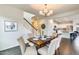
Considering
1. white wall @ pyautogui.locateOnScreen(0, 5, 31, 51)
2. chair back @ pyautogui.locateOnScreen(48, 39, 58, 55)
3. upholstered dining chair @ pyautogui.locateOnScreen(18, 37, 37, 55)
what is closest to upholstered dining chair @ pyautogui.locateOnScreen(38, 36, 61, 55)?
chair back @ pyautogui.locateOnScreen(48, 39, 58, 55)

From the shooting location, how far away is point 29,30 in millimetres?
2641

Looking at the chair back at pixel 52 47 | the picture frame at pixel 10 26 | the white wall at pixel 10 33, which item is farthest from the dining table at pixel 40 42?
the picture frame at pixel 10 26

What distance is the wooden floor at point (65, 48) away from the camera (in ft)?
8.24

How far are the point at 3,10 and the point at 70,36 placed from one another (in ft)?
4.79

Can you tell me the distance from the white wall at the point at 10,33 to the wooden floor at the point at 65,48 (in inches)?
32.5

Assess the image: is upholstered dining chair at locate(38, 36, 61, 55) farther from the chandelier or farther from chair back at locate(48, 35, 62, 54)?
the chandelier

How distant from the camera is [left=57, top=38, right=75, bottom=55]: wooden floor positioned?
251cm

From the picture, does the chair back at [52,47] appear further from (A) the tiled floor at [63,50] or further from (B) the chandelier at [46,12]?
(B) the chandelier at [46,12]

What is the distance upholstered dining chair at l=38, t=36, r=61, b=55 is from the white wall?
1.77ft

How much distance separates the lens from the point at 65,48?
Answer: 2541 mm

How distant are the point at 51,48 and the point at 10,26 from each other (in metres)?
0.99

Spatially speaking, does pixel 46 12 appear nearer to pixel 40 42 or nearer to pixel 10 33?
pixel 40 42

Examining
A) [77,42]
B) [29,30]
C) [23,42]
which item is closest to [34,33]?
[29,30]

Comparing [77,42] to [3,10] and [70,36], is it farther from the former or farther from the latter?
[3,10]
